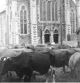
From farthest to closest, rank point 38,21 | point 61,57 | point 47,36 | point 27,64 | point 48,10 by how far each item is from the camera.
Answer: point 48,10
point 47,36
point 38,21
point 61,57
point 27,64

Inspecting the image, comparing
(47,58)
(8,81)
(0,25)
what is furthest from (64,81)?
(0,25)

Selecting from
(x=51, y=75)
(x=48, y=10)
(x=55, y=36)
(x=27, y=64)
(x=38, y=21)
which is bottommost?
(x=51, y=75)

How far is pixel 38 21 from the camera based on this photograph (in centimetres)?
5531

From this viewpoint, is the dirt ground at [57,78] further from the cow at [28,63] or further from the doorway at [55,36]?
the doorway at [55,36]

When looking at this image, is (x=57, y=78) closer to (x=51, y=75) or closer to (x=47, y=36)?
(x=51, y=75)

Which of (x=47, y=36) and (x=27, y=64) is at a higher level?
(x=47, y=36)

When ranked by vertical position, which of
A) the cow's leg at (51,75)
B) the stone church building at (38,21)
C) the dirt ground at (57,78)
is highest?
the stone church building at (38,21)

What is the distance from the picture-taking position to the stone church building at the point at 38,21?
178ft

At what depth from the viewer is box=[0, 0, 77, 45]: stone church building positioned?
5441 centimetres

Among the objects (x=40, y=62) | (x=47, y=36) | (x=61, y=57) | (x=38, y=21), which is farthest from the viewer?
Answer: (x=47, y=36)

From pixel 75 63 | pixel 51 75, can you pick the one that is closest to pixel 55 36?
pixel 51 75

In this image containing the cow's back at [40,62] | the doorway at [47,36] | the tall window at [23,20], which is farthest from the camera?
the doorway at [47,36]

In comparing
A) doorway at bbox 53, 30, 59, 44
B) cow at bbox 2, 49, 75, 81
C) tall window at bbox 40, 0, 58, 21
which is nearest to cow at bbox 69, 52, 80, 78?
cow at bbox 2, 49, 75, 81

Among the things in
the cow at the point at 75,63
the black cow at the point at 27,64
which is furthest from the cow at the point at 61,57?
the cow at the point at 75,63
